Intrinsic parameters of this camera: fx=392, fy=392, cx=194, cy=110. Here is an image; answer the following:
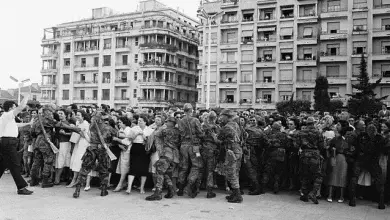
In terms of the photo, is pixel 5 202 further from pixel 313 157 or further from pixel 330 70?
pixel 330 70

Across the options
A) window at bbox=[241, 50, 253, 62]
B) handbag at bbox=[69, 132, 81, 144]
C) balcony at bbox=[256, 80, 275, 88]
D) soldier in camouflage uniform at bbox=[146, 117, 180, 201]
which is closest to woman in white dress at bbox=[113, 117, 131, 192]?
soldier in camouflage uniform at bbox=[146, 117, 180, 201]

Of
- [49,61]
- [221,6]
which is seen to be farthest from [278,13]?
[49,61]

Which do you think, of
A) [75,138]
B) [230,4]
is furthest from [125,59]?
[75,138]

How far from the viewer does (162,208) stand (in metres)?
8.69

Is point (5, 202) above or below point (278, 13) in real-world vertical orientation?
below

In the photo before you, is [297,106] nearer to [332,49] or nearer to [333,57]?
[333,57]

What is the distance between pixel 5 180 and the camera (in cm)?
1182

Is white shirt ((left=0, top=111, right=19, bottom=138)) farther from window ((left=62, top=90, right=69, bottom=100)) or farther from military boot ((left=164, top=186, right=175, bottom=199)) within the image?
window ((left=62, top=90, right=69, bottom=100))

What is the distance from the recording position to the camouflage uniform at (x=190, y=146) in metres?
10.0

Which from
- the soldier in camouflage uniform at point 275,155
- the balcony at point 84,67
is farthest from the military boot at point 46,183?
the balcony at point 84,67

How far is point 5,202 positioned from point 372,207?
859cm

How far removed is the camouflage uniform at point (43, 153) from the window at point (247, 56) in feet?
145

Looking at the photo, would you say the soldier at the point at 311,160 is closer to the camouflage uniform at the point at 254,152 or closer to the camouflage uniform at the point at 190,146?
the camouflage uniform at the point at 254,152

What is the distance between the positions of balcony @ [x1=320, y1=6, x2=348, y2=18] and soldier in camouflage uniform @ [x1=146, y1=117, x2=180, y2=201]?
4383 cm
